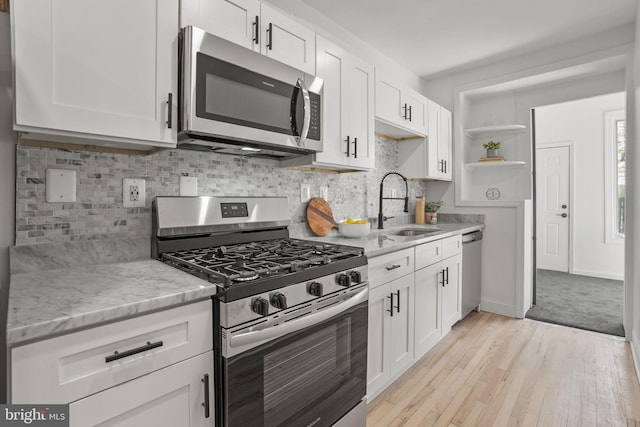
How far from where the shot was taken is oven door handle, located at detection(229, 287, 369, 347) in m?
1.08

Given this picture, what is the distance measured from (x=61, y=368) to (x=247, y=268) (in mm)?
560

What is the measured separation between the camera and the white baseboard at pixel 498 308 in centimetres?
323

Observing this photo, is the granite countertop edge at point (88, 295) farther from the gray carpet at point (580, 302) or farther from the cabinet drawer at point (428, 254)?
the gray carpet at point (580, 302)

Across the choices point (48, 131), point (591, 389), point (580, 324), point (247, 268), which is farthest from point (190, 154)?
point (580, 324)

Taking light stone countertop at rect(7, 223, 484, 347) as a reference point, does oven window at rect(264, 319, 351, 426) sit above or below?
below

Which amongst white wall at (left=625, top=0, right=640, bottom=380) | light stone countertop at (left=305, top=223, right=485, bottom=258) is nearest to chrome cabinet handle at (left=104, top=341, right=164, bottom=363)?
light stone countertop at (left=305, top=223, right=485, bottom=258)

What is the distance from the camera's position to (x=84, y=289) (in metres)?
1.03

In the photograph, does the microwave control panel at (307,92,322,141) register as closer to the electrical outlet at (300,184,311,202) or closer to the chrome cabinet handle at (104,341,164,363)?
the electrical outlet at (300,184,311,202)

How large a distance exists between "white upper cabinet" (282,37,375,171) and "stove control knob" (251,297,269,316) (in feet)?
3.39

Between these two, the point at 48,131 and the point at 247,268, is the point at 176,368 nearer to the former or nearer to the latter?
the point at 247,268

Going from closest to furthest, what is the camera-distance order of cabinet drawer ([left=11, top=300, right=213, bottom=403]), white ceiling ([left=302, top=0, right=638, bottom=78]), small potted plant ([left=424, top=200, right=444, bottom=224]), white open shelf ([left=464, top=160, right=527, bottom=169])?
cabinet drawer ([left=11, top=300, right=213, bottom=403]) < white ceiling ([left=302, top=0, right=638, bottom=78]) < white open shelf ([left=464, top=160, right=527, bottom=169]) < small potted plant ([left=424, top=200, right=444, bottom=224])

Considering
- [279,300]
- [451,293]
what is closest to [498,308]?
[451,293]

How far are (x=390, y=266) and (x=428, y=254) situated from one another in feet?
1.82

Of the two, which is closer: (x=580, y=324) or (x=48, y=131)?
(x=48, y=131)
